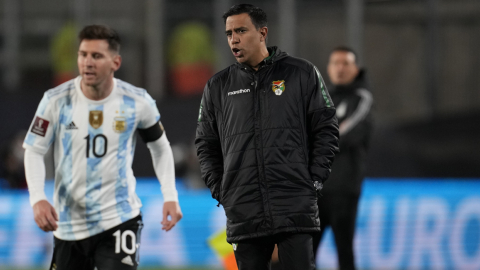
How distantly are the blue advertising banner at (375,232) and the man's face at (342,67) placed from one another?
9.63 ft

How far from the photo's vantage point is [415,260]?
8.88 metres

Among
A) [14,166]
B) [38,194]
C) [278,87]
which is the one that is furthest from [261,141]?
[14,166]

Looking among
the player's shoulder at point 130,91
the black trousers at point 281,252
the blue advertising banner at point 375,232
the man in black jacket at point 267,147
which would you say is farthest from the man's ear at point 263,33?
the blue advertising banner at point 375,232

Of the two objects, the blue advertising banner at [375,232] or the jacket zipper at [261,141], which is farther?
the blue advertising banner at [375,232]

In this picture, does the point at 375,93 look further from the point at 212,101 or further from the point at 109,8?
the point at 212,101

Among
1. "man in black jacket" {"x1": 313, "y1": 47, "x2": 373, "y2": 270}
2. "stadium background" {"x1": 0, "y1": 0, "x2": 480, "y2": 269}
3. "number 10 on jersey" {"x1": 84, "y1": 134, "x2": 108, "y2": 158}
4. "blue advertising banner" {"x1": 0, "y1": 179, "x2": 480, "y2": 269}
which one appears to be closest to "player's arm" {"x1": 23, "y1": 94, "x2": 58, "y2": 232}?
"number 10 on jersey" {"x1": 84, "y1": 134, "x2": 108, "y2": 158}

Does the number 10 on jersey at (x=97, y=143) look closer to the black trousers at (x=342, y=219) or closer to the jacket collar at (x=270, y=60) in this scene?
the jacket collar at (x=270, y=60)

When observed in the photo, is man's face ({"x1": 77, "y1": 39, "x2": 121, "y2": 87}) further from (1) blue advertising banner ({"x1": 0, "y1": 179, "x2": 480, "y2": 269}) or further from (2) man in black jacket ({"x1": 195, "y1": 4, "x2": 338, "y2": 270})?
(1) blue advertising banner ({"x1": 0, "y1": 179, "x2": 480, "y2": 269})

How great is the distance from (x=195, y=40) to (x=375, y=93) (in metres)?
4.24

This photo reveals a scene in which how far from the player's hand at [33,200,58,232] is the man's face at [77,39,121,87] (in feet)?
2.83

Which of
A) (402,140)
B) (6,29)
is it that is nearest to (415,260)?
(402,140)

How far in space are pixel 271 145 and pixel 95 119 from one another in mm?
1325

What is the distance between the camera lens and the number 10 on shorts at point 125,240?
4648 millimetres

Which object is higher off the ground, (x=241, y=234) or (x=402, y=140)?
(x=241, y=234)
